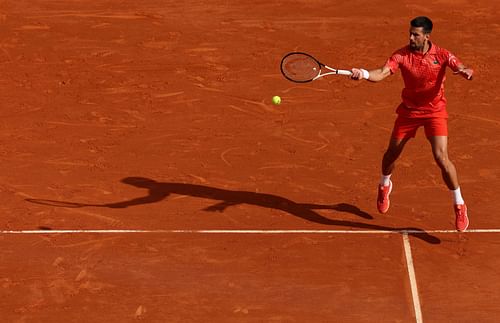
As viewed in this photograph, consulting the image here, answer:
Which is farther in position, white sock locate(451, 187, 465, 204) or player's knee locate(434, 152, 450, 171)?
white sock locate(451, 187, 465, 204)

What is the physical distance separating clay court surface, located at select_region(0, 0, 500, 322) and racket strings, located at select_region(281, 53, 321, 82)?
162cm

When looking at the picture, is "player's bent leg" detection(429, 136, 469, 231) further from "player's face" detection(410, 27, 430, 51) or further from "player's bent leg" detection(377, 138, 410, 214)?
"player's face" detection(410, 27, 430, 51)

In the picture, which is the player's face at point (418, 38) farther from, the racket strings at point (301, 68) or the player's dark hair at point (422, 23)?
the racket strings at point (301, 68)

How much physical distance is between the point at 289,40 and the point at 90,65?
3176 millimetres

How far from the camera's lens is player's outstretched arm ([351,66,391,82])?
37.5 feet

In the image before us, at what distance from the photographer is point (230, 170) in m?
14.2

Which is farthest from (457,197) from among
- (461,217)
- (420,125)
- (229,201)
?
(229,201)

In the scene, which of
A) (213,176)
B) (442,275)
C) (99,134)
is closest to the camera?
(442,275)

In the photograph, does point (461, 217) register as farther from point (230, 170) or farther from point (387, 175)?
point (230, 170)

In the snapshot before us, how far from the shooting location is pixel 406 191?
538 inches

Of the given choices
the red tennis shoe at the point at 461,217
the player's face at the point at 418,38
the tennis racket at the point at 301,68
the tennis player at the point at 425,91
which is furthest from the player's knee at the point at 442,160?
the tennis racket at the point at 301,68

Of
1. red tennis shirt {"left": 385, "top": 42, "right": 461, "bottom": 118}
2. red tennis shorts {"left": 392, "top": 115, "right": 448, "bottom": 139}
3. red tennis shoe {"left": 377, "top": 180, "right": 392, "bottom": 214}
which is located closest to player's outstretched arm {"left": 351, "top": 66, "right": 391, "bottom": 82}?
red tennis shirt {"left": 385, "top": 42, "right": 461, "bottom": 118}

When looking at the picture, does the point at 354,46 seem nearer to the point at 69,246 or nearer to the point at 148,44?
the point at 148,44

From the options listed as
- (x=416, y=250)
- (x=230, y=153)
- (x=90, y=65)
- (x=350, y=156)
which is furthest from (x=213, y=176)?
(x=90, y=65)
